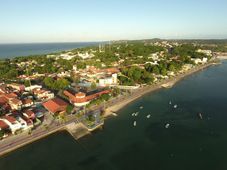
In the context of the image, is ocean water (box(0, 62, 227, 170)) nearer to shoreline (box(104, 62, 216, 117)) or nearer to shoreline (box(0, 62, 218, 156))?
shoreline (box(0, 62, 218, 156))

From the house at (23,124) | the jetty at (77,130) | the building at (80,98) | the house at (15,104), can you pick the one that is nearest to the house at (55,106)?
the building at (80,98)

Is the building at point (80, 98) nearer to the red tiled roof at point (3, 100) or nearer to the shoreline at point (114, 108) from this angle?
the shoreline at point (114, 108)

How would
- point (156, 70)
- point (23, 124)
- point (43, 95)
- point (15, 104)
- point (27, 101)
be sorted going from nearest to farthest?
point (23, 124), point (15, 104), point (27, 101), point (43, 95), point (156, 70)

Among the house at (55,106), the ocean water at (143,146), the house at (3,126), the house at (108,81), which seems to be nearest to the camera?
the ocean water at (143,146)

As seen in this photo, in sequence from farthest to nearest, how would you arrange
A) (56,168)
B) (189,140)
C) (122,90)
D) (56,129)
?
(122,90) < (56,129) < (189,140) < (56,168)

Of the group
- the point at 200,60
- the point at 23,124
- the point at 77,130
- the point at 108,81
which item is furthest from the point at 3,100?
the point at 200,60

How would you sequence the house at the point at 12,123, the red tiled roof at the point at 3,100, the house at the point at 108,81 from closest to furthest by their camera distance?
the house at the point at 12,123 → the red tiled roof at the point at 3,100 → the house at the point at 108,81

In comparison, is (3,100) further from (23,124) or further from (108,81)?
(108,81)

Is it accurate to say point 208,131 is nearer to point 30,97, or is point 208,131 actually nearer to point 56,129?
point 56,129

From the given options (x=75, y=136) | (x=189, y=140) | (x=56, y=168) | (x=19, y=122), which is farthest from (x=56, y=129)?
(x=189, y=140)
